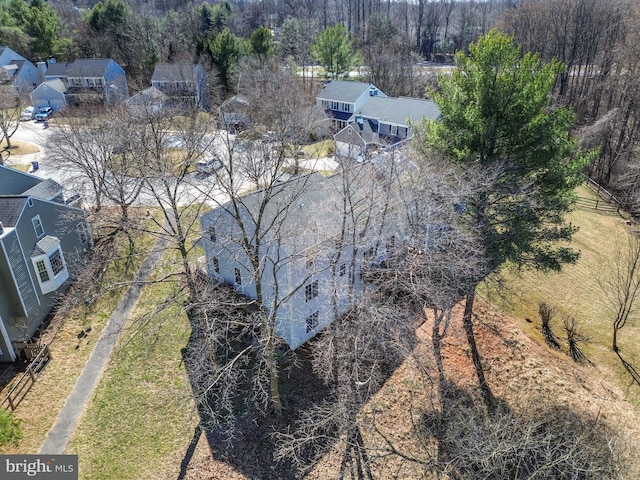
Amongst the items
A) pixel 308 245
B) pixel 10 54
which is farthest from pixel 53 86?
pixel 308 245

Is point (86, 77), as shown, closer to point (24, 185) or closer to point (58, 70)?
point (58, 70)

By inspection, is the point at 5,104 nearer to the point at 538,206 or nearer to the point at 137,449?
the point at 137,449

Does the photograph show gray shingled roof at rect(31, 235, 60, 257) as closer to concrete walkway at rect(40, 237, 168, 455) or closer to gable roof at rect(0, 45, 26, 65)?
concrete walkway at rect(40, 237, 168, 455)

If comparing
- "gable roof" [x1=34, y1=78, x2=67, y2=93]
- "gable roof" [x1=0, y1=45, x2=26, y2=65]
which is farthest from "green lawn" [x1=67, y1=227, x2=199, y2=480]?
"gable roof" [x1=0, y1=45, x2=26, y2=65]

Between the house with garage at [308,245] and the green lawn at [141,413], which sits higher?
the house with garage at [308,245]

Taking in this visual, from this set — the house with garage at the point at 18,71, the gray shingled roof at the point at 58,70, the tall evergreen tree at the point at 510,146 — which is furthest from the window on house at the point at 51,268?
the house with garage at the point at 18,71

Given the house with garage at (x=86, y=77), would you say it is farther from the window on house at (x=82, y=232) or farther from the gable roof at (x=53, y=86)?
the window on house at (x=82, y=232)

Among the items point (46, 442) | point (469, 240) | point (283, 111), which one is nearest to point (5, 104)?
point (283, 111)
